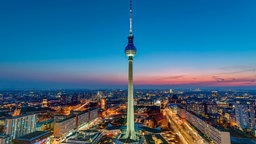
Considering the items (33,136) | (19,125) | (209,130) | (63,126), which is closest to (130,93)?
(63,126)

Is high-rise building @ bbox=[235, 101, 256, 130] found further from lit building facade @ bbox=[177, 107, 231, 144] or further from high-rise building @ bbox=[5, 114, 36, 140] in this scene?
high-rise building @ bbox=[5, 114, 36, 140]

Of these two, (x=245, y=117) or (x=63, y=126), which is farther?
(x=245, y=117)

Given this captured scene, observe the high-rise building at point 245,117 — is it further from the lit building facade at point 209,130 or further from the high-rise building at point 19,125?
the high-rise building at point 19,125

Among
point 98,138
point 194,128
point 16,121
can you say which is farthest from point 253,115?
point 16,121

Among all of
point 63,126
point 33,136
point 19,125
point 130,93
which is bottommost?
point 63,126

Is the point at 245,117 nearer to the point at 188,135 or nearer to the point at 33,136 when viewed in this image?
the point at 188,135

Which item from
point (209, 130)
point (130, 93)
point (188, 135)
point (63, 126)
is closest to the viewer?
point (209, 130)

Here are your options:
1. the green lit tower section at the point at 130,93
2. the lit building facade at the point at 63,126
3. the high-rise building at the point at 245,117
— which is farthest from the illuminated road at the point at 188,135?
the lit building facade at the point at 63,126

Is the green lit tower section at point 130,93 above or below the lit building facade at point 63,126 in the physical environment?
above
